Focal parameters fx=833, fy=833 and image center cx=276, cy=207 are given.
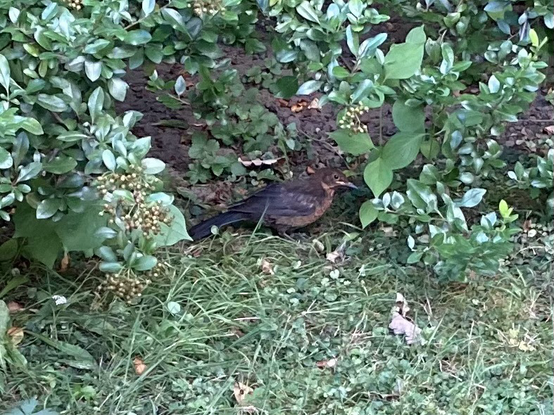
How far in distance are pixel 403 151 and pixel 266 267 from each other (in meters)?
0.69

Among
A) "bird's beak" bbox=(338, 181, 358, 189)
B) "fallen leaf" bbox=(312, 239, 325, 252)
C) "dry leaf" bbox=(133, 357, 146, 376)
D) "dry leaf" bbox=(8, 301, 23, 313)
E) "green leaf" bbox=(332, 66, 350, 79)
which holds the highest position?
"green leaf" bbox=(332, 66, 350, 79)

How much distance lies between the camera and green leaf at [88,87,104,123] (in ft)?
8.33


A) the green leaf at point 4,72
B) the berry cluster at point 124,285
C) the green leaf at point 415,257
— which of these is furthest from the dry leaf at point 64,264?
the green leaf at point 415,257

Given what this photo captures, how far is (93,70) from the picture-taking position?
249 centimetres

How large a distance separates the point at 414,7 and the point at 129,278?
148cm

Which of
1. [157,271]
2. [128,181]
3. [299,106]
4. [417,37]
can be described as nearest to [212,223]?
[157,271]

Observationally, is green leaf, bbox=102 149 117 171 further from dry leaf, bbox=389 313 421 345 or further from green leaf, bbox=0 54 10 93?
dry leaf, bbox=389 313 421 345

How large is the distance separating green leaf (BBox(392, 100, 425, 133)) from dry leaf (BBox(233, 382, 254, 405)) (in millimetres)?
1111

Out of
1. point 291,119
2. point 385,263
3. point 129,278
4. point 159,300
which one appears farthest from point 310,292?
point 291,119

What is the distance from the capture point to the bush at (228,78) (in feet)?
8.02

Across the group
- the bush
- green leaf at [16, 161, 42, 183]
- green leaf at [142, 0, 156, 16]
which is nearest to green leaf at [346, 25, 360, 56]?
the bush

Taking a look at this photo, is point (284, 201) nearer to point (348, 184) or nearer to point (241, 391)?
point (348, 184)

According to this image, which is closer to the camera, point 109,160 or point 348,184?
point 109,160

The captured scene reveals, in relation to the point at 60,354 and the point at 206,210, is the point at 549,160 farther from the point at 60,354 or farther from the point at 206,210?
the point at 60,354
